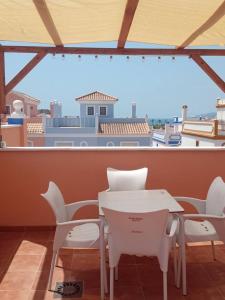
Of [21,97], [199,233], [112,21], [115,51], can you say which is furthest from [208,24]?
[21,97]

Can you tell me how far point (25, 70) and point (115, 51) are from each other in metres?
1.32

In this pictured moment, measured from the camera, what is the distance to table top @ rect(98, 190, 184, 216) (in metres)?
2.61

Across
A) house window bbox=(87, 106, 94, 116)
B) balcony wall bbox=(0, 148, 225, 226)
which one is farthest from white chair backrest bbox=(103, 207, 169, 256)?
house window bbox=(87, 106, 94, 116)

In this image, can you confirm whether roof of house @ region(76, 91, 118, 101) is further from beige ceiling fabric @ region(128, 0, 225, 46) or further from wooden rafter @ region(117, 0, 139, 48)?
wooden rafter @ region(117, 0, 139, 48)

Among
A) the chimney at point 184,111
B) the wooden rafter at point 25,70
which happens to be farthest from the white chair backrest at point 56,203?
the chimney at point 184,111

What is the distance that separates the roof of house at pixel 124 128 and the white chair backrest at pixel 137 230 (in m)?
18.2

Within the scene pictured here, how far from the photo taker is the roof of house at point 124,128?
67.9ft

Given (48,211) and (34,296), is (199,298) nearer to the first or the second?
(34,296)

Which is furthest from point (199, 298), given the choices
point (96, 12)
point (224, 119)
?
point (224, 119)

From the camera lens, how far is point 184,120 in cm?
2214

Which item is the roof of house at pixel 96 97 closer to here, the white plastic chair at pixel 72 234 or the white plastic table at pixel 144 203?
the white plastic table at pixel 144 203

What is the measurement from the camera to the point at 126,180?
138 inches

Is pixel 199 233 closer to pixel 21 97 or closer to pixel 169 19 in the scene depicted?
pixel 169 19

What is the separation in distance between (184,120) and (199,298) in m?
20.3
